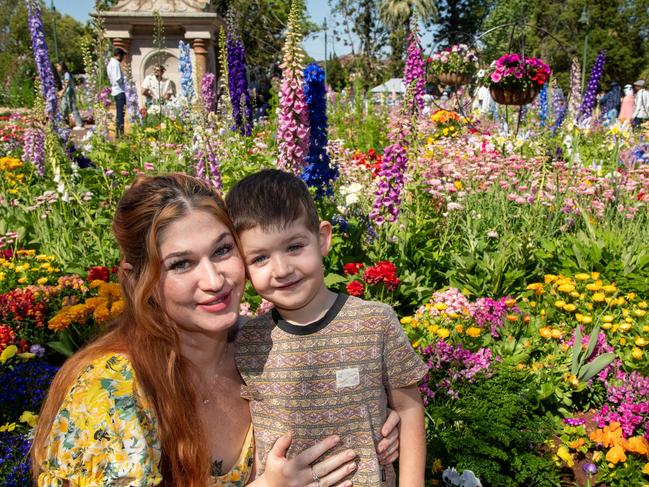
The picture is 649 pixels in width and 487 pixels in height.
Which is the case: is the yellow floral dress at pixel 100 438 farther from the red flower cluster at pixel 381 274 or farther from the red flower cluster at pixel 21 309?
the red flower cluster at pixel 21 309

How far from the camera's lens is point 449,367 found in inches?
111

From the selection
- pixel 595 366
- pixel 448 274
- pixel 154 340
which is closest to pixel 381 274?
pixel 448 274

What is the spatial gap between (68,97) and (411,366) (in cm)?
1260

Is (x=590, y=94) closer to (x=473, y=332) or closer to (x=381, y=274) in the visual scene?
(x=381, y=274)

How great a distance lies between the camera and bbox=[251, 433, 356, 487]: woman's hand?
1573mm

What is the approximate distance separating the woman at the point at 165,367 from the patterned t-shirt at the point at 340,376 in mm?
58

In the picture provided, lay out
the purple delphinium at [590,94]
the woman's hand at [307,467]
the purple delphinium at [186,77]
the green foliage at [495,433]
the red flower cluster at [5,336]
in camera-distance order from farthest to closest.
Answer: the purple delphinium at [590,94]
the purple delphinium at [186,77]
the red flower cluster at [5,336]
the green foliage at [495,433]
the woman's hand at [307,467]

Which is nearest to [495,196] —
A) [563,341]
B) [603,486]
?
[563,341]

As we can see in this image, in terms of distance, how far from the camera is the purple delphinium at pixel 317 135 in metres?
3.61

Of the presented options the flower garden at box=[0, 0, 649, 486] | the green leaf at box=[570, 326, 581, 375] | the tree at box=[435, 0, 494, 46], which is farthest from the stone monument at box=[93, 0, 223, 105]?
the tree at box=[435, 0, 494, 46]

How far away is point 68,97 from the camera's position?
483 inches

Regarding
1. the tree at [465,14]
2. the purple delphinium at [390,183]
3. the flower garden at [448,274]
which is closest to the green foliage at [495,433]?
the flower garden at [448,274]

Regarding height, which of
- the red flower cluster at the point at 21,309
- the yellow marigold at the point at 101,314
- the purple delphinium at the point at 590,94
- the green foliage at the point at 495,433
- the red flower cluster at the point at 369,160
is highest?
the purple delphinium at the point at 590,94

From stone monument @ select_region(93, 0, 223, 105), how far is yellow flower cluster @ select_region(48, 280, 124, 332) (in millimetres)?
12696
